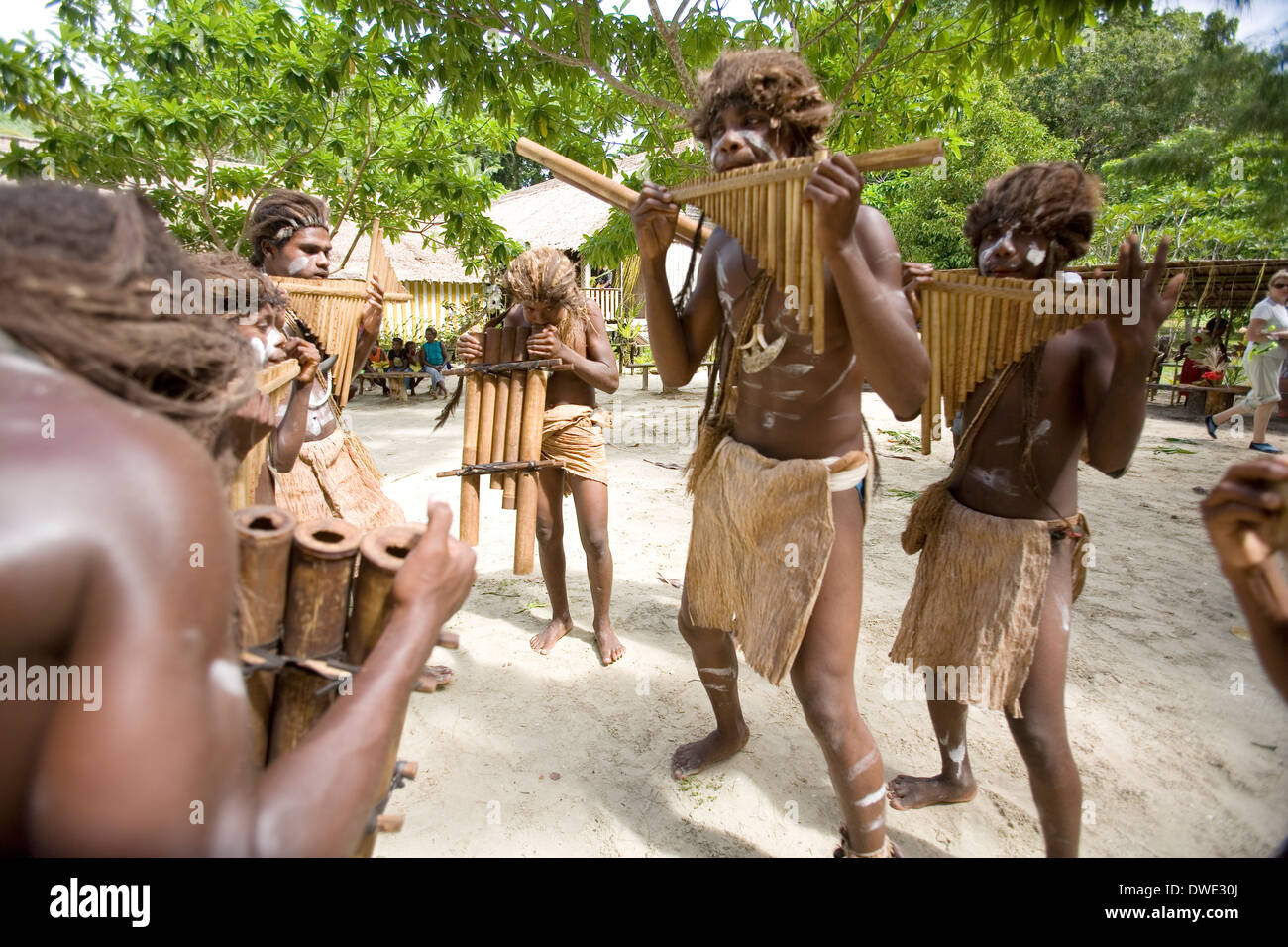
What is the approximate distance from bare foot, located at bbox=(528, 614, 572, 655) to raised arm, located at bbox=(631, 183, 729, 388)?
1824 millimetres

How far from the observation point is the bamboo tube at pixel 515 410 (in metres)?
3.84

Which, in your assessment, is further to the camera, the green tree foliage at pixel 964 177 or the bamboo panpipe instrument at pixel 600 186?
the green tree foliage at pixel 964 177

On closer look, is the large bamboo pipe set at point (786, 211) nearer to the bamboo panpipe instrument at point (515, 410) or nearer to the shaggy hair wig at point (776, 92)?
the shaggy hair wig at point (776, 92)

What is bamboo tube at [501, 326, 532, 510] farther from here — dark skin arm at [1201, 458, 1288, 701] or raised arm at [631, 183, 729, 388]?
dark skin arm at [1201, 458, 1288, 701]

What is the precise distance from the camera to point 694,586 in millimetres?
2682

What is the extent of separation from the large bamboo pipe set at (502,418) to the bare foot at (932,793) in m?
2.27

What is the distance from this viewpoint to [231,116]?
299 inches

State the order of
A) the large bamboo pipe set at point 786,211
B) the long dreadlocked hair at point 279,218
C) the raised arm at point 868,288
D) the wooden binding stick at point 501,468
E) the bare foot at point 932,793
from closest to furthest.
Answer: the raised arm at point 868,288 → the large bamboo pipe set at point 786,211 → the bare foot at point 932,793 → the long dreadlocked hair at point 279,218 → the wooden binding stick at point 501,468

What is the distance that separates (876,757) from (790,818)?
660 mm

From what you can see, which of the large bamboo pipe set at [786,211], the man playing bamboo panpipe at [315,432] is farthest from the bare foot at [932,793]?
the man playing bamboo panpipe at [315,432]

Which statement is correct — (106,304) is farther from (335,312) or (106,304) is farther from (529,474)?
(529,474)

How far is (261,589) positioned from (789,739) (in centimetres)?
251
